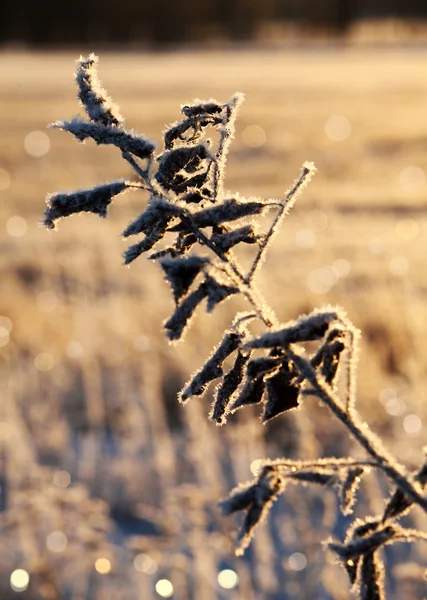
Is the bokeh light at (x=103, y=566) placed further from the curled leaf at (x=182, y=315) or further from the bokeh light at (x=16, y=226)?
the bokeh light at (x=16, y=226)

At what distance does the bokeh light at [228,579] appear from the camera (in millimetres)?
4094

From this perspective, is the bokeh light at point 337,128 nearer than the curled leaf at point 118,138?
No

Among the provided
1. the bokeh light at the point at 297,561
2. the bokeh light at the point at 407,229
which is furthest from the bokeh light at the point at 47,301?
the bokeh light at the point at 407,229

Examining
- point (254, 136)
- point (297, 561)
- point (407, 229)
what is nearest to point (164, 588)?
point (297, 561)

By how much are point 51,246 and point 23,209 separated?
2672mm

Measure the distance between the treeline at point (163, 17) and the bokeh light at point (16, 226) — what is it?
46091 mm

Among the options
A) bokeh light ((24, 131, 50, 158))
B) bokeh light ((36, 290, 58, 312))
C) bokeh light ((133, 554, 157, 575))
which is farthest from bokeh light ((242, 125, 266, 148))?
bokeh light ((133, 554, 157, 575))

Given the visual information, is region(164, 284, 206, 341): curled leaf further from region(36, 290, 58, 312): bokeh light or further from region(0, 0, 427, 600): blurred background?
region(36, 290, 58, 312): bokeh light

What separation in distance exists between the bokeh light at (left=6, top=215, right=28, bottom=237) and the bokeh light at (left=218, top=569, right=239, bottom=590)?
7.38 metres

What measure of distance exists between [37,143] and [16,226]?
8.55 metres

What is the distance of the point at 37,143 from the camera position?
761 inches

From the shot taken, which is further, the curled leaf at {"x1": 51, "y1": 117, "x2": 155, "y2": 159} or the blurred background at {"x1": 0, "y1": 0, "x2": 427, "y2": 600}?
the blurred background at {"x1": 0, "y1": 0, "x2": 427, "y2": 600}

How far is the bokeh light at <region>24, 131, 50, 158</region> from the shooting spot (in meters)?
17.8

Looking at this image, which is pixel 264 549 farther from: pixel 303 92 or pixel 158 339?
pixel 303 92
